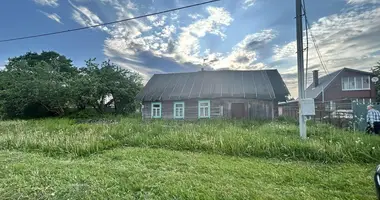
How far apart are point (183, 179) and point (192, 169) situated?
594 millimetres

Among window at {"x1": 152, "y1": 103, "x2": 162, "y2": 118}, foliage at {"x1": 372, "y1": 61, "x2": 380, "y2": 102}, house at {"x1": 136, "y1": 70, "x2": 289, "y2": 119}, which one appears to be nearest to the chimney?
foliage at {"x1": 372, "y1": 61, "x2": 380, "y2": 102}

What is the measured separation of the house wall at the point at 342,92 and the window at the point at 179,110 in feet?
48.0

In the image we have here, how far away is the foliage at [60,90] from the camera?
1836 centimetres

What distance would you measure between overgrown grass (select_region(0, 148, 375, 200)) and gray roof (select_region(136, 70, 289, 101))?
11.0 metres

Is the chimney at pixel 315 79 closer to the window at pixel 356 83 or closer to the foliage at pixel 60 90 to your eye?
the window at pixel 356 83

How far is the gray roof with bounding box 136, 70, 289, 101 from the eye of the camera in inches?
590

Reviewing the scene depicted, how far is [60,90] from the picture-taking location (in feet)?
60.4

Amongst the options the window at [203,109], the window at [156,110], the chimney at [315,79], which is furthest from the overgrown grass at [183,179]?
the chimney at [315,79]

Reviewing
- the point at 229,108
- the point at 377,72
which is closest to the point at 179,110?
the point at 229,108

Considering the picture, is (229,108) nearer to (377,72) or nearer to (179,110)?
(179,110)

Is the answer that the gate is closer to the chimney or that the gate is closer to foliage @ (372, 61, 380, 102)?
the chimney

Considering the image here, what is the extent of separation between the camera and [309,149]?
4441 mm

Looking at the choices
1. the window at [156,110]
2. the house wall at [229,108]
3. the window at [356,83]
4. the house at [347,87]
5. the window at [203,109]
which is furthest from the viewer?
the window at [356,83]

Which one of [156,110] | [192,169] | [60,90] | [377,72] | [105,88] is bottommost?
[192,169]
